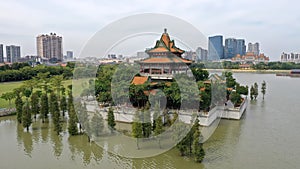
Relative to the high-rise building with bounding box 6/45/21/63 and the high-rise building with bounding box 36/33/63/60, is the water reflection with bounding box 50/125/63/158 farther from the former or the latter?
the high-rise building with bounding box 6/45/21/63

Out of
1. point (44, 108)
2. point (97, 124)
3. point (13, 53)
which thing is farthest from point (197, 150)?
point (13, 53)

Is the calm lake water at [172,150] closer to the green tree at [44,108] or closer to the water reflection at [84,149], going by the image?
the water reflection at [84,149]

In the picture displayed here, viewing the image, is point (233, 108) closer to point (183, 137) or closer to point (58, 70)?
point (183, 137)

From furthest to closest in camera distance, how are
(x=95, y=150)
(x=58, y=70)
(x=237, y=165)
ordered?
(x=58, y=70), (x=95, y=150), (x=237, y=165)

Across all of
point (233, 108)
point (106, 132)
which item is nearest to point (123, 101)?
point (106, 132)

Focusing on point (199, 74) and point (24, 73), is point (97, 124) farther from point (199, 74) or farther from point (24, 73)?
point (24, 73)
